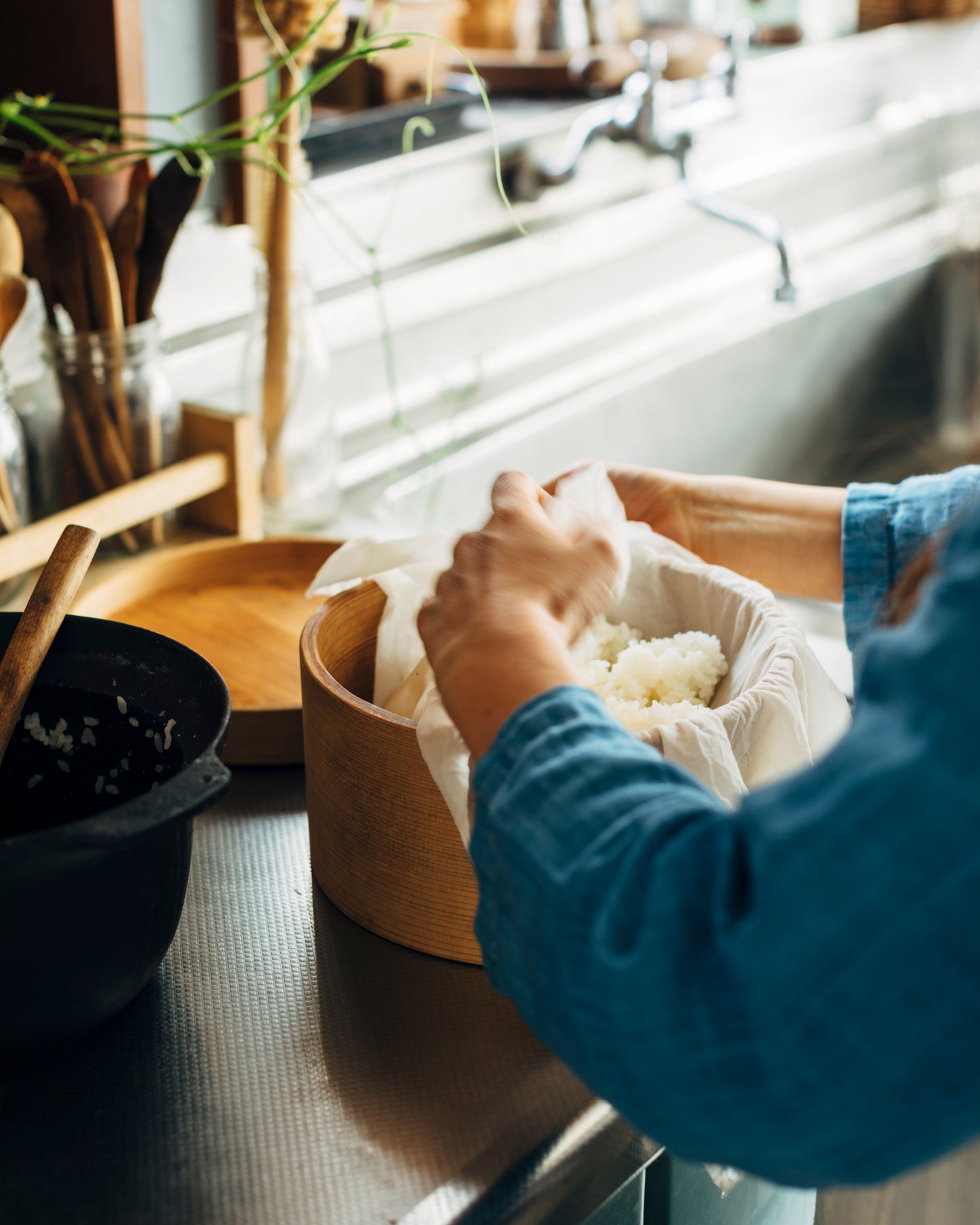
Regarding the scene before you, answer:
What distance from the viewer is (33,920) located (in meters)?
0.52

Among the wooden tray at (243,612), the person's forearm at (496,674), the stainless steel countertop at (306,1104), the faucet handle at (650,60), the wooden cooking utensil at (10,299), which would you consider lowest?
the stainless steel countertop at (306,1104)

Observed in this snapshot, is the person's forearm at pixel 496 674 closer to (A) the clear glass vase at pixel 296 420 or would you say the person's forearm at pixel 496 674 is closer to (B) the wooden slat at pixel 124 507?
(B) the wooden slat at pixel 124 507

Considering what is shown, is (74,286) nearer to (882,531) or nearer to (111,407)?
(111,407)

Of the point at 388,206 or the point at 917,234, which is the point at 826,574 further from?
the point at 917,234

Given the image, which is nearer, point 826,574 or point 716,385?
point 826,574

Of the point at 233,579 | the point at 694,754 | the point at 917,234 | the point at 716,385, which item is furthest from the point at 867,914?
the point at 917,234

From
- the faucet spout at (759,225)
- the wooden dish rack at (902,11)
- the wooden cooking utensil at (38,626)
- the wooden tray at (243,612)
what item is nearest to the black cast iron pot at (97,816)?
the wooden cooking utensil at (38,626)

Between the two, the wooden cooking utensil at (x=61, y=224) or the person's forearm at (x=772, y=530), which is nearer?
the person's forearm at (x=772, y=530)

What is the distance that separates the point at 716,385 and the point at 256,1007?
147 centimetres

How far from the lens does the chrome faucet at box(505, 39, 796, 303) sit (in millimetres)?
1557

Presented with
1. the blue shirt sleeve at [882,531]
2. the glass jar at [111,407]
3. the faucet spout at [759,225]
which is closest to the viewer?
the blue shirt sleeve at [882,531]

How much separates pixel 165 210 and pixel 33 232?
105 mm

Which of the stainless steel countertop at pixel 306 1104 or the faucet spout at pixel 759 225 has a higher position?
the faucet spout at pixel 759 225

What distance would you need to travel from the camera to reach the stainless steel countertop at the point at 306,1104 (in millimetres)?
532
